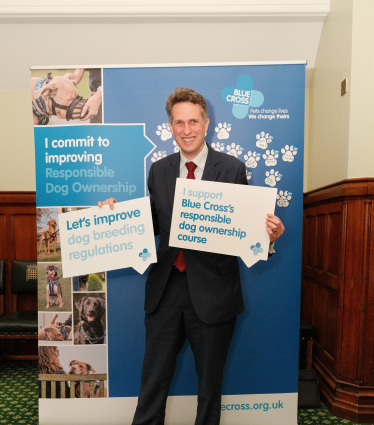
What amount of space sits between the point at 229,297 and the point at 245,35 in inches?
89.7

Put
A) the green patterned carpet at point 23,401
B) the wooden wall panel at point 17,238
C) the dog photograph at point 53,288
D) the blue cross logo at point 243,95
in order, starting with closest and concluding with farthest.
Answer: the blue cross logo at point 243,95, the dog photograph at point 53,288, the green patterned carpet at point 23,401, the wooden wall panel at point 17,238

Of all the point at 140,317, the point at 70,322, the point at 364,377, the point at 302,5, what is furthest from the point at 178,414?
the point at 302,5

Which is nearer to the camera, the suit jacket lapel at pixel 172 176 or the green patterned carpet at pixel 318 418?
the suit jacket lapel at pixel 172 176

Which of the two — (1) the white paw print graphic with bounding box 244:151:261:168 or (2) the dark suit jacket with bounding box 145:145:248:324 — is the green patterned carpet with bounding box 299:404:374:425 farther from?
(1) the white paw print graphic with bounding box 244:151:261:168

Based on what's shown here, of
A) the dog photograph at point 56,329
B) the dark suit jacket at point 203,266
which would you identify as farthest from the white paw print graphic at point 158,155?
the dog photograph at point 56,329

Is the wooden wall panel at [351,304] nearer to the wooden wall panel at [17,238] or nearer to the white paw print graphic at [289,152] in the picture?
the white paw print graphic at [289,152]

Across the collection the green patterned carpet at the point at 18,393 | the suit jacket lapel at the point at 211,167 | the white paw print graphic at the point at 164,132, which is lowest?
the green patterned carpet at the point at 18,393

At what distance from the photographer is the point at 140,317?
229 centimetres

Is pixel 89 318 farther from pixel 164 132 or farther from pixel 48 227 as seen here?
pixel 164 132

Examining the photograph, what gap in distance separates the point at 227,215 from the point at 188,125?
0.48 metres

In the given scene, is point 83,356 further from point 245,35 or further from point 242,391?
point 245,35

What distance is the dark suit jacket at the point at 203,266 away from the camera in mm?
1725

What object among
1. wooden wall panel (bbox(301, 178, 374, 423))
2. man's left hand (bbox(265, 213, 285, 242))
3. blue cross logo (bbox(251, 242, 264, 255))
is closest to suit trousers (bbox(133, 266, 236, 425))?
blue cross logo (bbox(251, 242, 264, 255))

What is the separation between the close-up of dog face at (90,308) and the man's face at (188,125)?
113 centimetres
